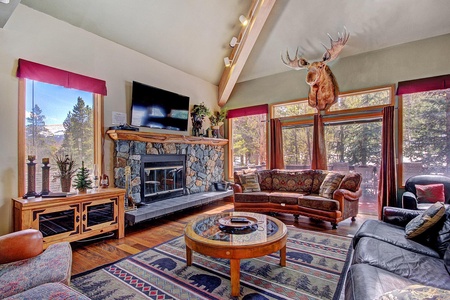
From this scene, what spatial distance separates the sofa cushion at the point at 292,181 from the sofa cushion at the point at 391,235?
1.96 m

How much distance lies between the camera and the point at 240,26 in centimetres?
510

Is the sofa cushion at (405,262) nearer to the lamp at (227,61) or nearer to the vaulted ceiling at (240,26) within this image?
the vaulted ceiling at (240,26)

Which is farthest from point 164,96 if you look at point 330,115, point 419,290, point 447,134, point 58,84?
point 447,134

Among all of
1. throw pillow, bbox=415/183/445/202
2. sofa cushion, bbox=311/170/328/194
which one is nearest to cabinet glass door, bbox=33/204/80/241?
sofa cushion, bbox=311/170/328/194

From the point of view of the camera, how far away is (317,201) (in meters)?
3.91

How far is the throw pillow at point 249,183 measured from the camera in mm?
4727

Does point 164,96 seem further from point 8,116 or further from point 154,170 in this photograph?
point 8,116

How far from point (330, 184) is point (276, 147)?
1719 mm

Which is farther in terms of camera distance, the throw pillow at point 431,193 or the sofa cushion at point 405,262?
the throw pillow at point 431,193

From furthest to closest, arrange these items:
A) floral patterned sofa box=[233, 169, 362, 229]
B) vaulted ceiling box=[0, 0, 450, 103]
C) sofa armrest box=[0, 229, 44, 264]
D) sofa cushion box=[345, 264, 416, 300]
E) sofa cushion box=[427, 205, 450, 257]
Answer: floral patterned sofa box=[233, 169, 362, 229]
vaulted ceiling box=[0, 0, 450, 103]
sofa cushion box=[427, 205, 450, 257]
sofa armrest box=[0, 229, 44, 264]
sofa cushion box=[345, 264, 416, 300]

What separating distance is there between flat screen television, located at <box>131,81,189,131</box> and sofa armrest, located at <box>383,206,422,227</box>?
4.04m

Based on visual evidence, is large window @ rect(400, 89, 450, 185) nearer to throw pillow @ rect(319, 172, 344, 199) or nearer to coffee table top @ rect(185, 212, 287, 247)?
throw pillow @ rect(319, 172, 344, 199)

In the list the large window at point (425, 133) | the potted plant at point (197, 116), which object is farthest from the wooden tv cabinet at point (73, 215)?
the large window at point (425, 133)

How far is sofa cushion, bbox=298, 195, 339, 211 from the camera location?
3.76m
